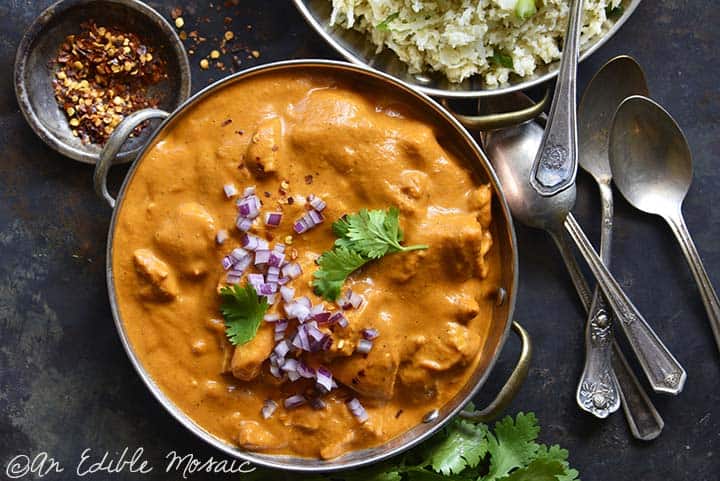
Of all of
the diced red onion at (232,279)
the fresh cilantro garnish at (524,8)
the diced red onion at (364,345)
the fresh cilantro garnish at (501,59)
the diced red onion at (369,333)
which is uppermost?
the fresh cilantro garnish at (524,8)

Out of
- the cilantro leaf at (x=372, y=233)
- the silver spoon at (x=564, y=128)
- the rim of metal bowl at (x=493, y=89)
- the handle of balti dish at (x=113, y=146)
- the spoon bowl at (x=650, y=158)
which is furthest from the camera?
the spoon bowl at (x=650, y=158)

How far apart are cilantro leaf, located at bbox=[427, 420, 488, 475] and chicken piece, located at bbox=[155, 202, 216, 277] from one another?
1.22 metres

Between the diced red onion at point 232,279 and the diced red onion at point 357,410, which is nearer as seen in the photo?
the diced red onion at point 232,279

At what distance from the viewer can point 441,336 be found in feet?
9.04

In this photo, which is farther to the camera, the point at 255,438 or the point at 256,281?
the point at 255,438

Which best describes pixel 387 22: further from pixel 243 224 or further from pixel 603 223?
pixel 603 223

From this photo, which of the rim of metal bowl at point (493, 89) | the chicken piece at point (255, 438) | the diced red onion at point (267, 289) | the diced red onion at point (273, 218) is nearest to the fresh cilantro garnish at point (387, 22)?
the rim of metal bowl at point (493, 89)

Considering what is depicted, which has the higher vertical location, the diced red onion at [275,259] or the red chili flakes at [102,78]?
the red chili flakes at [102,78]

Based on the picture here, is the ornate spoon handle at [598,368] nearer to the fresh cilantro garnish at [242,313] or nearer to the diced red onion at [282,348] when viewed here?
the diced red onion at [282,348]

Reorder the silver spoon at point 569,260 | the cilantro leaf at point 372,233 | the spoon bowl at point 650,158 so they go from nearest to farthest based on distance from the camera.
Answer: the cilantro leaf at point 372,233 < the silver spoon at point 569,260 < the spoon bowl at point 650,158

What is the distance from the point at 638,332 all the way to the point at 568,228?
0.52 m

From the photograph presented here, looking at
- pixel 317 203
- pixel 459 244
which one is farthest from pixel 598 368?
pixel 317 203

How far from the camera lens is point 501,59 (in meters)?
3.07

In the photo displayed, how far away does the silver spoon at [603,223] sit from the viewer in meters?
3.27
